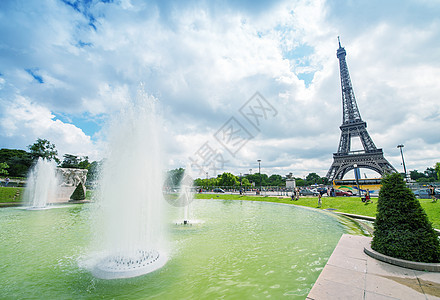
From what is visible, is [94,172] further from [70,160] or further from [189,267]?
[70,160]

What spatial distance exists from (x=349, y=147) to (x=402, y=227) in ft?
229

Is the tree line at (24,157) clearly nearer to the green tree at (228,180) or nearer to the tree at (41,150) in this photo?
the tree at (41,150)

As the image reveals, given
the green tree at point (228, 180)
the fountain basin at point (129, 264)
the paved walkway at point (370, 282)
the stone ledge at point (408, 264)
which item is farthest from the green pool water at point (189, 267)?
the green tree at point (228, 180)

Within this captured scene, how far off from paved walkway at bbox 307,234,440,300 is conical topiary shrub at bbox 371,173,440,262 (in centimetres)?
48

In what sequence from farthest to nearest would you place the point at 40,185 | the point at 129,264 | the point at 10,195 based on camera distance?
the point at 10,195, the point at 40,185, the point at 129,264

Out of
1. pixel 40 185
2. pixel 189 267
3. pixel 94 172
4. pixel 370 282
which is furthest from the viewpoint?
pixel 40 185

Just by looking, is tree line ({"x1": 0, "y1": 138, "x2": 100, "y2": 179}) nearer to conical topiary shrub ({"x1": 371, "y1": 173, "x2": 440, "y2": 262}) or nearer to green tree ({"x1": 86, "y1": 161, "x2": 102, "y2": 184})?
green tree ({"x1": 86, "y1": 161, "x2": 102, "y2": 184})

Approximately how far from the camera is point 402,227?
5281mm

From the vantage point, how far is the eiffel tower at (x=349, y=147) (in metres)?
57.7

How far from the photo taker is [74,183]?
32.1 m

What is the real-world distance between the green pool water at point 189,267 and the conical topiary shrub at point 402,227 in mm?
1909

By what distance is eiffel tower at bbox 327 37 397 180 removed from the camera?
5766 cm

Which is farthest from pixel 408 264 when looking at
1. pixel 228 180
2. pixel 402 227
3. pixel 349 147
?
pixel 228 180

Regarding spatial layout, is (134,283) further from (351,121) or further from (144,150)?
(351,121)
